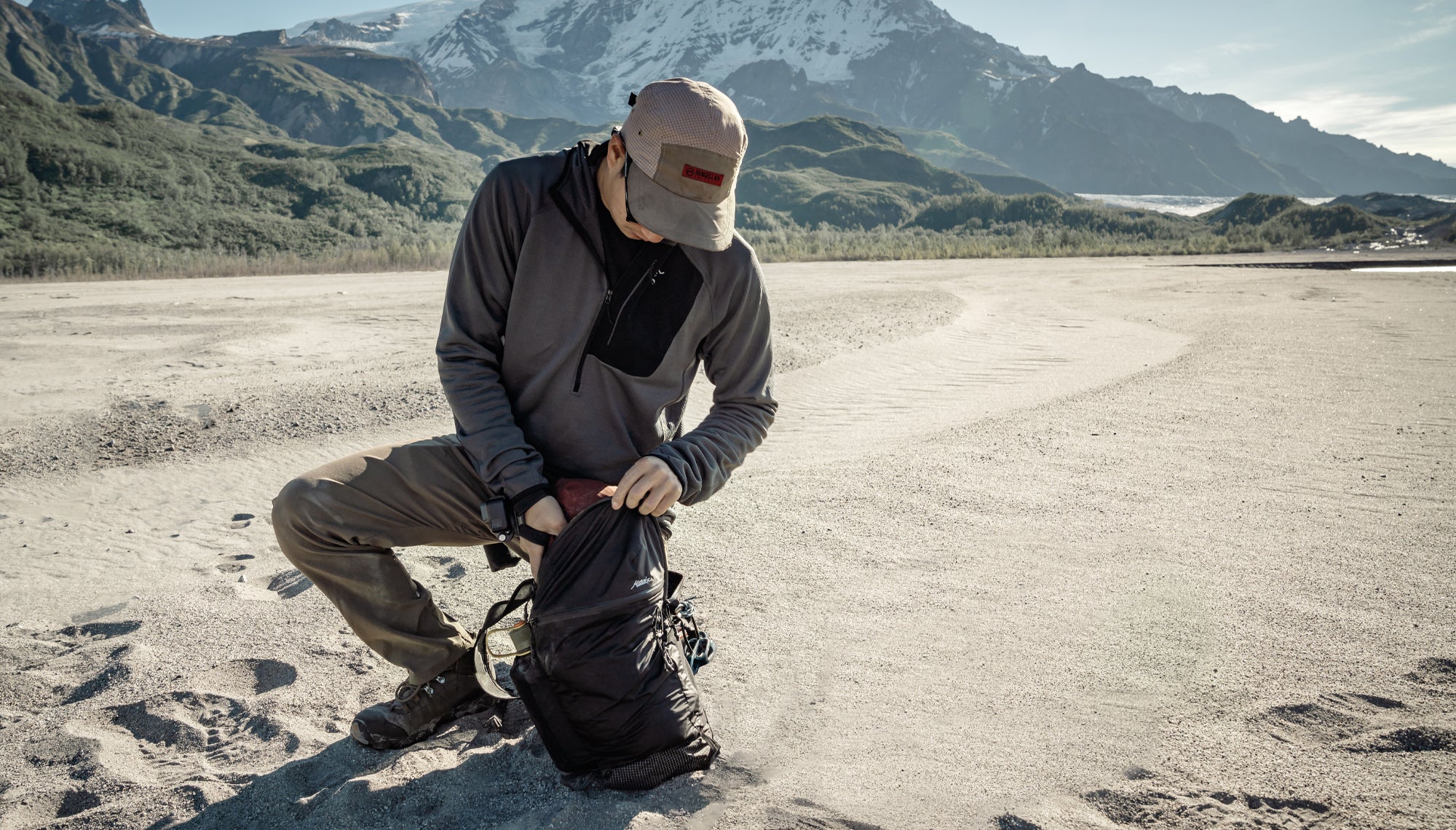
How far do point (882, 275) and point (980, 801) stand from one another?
17.5 metres

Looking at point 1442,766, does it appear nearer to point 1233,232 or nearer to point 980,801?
point 980,801

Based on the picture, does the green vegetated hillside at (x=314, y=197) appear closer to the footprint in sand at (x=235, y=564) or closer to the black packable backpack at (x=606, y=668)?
the footprint in sand at (x=235, y=564)

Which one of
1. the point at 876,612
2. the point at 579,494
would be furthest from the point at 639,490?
the point at 876,612

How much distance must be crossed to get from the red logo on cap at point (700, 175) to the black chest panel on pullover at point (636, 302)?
263 millimetres

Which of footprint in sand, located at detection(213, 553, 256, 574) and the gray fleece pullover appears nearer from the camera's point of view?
the gray fleece pullover

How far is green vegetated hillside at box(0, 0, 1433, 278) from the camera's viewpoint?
28.5 metres

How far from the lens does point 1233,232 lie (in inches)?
1412

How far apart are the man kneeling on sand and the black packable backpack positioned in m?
0.10

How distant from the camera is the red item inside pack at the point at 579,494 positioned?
2258mm

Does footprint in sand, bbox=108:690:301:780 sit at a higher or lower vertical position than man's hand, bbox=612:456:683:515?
lower

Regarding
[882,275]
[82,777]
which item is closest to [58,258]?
[882,275]

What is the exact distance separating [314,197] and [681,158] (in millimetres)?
56544

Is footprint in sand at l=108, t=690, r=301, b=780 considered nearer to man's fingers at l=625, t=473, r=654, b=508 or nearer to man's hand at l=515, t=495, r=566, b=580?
man's hand at l=515, t=495, r=566, b=580

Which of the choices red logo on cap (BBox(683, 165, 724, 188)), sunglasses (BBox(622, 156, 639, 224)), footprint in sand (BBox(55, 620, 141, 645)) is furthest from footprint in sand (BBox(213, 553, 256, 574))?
red logo on cap (BBox(683, 165, 724, 188))
